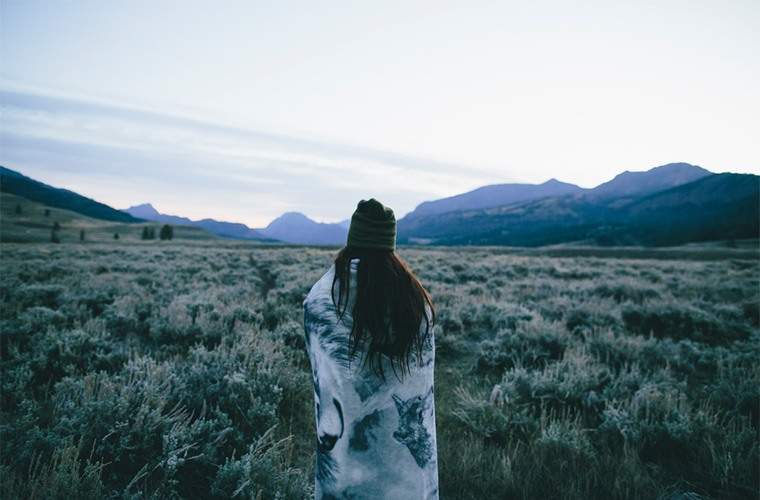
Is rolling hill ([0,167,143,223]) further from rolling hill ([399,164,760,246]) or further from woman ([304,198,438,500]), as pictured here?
woman ([304,198,438,500])

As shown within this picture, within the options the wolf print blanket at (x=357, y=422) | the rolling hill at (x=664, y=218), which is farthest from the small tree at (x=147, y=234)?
the rolling hill at (x=664, y=218)

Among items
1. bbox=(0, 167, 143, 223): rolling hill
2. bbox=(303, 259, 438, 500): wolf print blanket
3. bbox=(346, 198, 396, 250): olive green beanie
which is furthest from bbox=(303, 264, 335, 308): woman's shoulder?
bbox=(0, 167, 143, 223): rolling hill

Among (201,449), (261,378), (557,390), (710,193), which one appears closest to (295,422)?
(261,378)

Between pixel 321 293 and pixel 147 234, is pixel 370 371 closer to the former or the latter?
pixel 321 293

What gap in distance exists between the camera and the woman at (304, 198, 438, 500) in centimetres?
180

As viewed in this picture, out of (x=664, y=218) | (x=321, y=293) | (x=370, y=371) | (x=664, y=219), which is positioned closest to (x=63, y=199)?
(x=321, y=293)

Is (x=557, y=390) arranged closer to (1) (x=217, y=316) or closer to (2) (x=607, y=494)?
(2) (x=607, y=494)

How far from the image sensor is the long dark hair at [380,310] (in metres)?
1.81

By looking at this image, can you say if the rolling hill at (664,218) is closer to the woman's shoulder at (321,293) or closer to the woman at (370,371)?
the woman at (370,371)

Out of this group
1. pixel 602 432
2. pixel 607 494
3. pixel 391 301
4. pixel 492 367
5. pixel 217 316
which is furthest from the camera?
pixel 217 316

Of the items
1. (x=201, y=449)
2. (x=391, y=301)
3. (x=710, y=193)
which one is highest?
(x=710, y=193)

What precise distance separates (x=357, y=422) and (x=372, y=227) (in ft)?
3.25

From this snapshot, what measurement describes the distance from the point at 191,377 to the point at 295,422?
4.12 feet

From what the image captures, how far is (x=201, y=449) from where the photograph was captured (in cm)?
300
